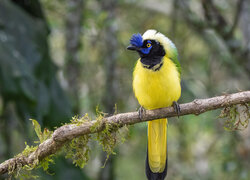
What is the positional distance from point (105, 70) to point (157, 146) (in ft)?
6.84

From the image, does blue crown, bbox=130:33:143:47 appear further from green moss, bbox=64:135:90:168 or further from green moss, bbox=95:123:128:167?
green moss, bbox=64:135:90:168

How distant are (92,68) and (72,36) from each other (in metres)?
0.96

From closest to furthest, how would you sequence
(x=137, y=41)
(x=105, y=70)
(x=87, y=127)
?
(x=87, y=127) → (x=137, y=41) → (x=105, y=70)

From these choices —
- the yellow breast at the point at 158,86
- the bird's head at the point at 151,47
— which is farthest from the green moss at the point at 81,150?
the bird's head at the point at 151,47

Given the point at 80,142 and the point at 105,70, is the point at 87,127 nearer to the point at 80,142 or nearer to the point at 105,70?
the point at 80,142

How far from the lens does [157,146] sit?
10.3ft

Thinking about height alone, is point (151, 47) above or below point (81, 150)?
above

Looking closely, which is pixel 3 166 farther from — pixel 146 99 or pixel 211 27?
pixel 211 27

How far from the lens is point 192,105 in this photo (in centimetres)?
239

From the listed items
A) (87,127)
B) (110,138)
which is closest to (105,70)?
(110,138)

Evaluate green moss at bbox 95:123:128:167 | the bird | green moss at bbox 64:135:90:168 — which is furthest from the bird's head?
green moss at bbox 64:135:90:168

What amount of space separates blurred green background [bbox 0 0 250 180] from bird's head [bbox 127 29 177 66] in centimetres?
66

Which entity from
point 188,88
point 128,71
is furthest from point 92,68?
point 188,88

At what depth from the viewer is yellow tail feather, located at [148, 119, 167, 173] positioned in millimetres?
3074
